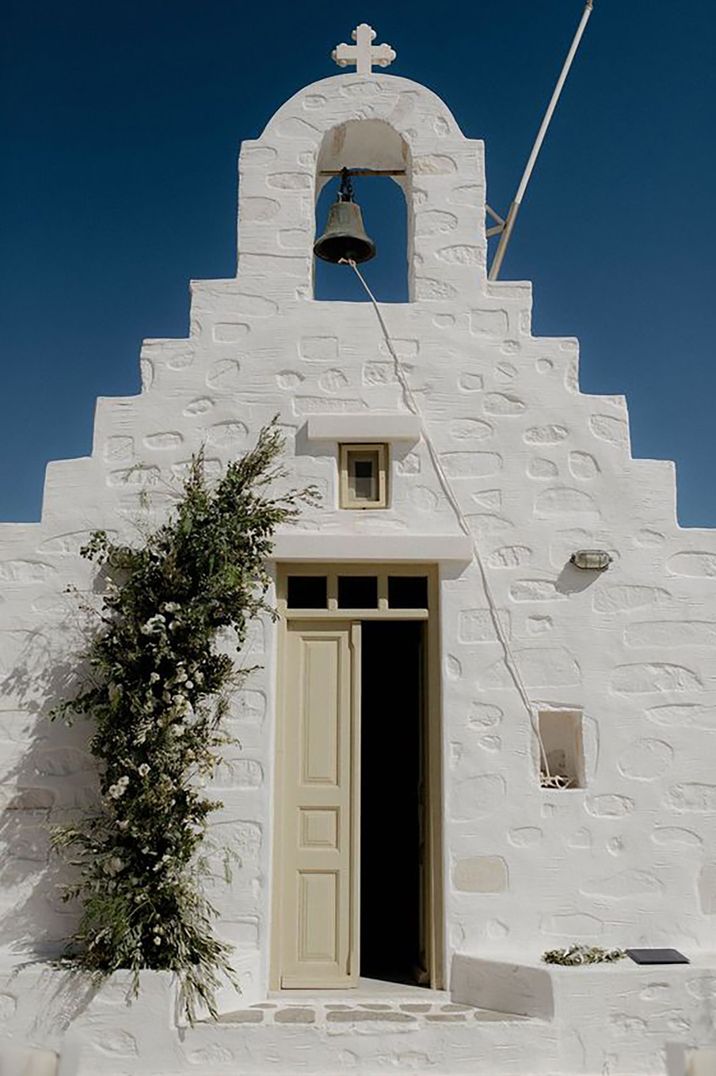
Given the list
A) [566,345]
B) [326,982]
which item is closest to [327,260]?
[566,345]

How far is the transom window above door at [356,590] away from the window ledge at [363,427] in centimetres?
88

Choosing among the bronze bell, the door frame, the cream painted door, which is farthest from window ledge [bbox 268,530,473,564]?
the bronze bell

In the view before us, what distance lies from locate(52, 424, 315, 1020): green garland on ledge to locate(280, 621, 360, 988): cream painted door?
44 cm

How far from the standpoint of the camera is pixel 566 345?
22.2ft

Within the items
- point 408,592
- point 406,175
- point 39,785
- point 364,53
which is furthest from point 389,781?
point 364,53

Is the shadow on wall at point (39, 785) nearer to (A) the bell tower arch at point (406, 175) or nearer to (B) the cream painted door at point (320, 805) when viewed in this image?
(B) the cream painted door at point (320, 805)

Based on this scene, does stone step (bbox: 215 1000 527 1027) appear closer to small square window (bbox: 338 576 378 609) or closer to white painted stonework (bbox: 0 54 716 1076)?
white painted stonework (bbox: 0 54 716 1076)

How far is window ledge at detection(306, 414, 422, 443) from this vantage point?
6.50 meters

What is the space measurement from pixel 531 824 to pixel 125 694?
2.60 m

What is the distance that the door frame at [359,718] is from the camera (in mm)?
5926

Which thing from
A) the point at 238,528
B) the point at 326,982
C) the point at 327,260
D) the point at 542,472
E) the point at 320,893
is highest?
the point at 327,260

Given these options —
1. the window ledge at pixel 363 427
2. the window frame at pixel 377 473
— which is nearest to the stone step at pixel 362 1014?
the window frame at pixel 377 473

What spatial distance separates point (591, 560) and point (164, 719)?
288cm

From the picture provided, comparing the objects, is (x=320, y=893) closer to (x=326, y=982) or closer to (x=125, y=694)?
(x=326, y=982)
